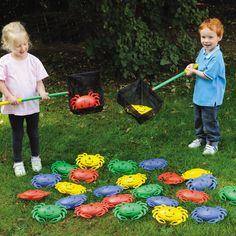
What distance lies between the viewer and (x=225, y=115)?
6.24 meters

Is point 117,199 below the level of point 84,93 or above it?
below

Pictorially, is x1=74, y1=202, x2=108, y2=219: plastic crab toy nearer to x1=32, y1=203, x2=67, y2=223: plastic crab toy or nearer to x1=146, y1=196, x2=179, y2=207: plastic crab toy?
x1=32, y1=203, x2=67, y2=223: plastic crab toy

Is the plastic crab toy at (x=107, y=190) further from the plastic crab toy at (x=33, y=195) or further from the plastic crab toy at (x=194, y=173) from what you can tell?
the plastic crab toy at (x=194, y=173)

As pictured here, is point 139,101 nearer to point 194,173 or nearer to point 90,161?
point 90,161

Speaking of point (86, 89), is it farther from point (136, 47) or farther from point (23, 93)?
point (136, 47)

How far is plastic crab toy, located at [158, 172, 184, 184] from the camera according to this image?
448 cm

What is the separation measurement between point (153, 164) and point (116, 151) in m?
0.60

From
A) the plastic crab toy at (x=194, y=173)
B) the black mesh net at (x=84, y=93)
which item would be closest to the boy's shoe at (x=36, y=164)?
the black mesh net at (x=84, y=93)

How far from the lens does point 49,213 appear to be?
395cm

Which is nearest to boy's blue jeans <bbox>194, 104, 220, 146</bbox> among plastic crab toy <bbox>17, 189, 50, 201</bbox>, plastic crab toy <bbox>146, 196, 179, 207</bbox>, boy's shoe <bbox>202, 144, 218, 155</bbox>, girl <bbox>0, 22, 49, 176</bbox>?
boy's shoe <bbox>202, 144, 218, 155</bbox>

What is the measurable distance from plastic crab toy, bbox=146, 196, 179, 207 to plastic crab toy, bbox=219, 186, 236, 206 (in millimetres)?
406

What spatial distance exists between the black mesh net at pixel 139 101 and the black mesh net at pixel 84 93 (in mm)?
220

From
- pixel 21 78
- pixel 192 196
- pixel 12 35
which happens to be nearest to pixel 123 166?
pixel 192 196

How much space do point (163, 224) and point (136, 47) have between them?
4.23m
